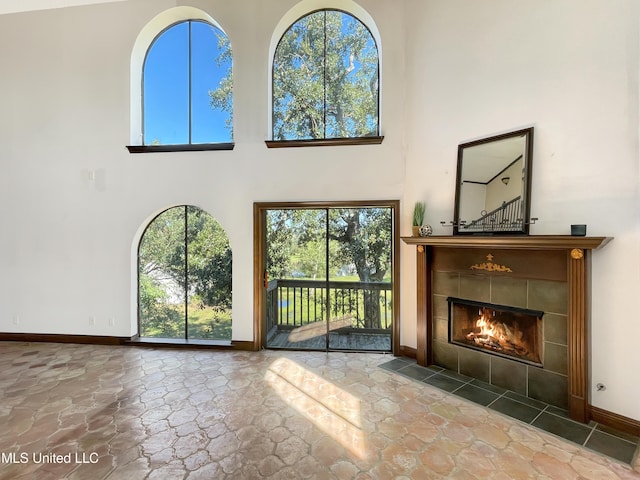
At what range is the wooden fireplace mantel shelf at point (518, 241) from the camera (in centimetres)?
236

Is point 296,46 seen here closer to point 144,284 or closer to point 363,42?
point 363,42

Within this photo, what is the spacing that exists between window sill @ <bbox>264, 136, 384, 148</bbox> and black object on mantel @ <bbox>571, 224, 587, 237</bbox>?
230 cm

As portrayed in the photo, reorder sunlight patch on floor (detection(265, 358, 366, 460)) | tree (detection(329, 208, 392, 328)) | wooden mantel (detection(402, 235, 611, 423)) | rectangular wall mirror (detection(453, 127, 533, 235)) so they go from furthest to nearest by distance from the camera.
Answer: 1. tree (detection(329, 208, 392, 328))
2. rectangular wall mirror (detection(453, 127, 533, 235))
3. wooden mantel (detection(402, 235, 611, 423))
4. sunlight patch on floor (detection(265, 358, 366, 460))

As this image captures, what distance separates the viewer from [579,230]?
2.44 meters

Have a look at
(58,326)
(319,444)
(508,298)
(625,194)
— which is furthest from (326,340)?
(58,326)

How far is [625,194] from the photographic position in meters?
2.36

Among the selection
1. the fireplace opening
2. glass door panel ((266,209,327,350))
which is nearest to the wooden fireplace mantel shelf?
the fireplace opening

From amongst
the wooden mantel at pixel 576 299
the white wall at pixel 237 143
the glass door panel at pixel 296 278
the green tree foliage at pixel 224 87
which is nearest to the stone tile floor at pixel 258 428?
the wooden mantel at pixel 576 299

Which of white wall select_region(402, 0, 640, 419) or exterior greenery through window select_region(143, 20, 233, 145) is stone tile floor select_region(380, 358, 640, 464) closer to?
white wall select_region(402, 0, 640, 419)

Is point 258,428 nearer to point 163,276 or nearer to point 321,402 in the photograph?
point 321,402

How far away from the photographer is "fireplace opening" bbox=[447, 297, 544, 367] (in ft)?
9.49

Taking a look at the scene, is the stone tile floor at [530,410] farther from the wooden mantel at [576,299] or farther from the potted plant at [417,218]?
the potted plant at [417,218]

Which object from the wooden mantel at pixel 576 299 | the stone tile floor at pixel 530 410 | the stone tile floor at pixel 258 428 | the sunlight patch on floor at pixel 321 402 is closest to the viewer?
the stone tile floor at pixel 258 428

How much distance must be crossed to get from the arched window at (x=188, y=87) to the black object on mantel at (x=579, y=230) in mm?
4151
